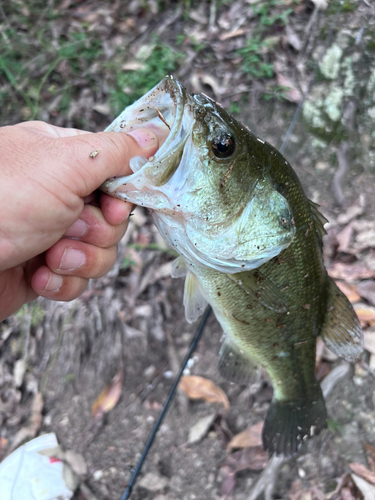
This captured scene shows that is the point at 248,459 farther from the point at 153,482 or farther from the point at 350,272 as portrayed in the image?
the point at 350,272

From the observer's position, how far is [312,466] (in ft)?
6.75

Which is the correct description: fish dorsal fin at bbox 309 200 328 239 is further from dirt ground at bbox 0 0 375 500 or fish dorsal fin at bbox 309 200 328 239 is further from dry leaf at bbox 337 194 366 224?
dry leaf at bbox 337 194 366 224

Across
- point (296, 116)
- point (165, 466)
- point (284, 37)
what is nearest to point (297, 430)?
point (165, 466)

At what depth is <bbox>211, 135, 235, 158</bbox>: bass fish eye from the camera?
1.15 m

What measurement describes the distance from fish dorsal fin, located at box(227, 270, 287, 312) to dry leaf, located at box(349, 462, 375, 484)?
4.48 ft

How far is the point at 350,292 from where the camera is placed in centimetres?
229

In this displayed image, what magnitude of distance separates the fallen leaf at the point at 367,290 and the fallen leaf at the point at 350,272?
5 cm

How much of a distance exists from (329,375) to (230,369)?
2.63 feet

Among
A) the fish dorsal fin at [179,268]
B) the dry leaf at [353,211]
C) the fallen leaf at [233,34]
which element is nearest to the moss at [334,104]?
the dry leaf at [353,211]

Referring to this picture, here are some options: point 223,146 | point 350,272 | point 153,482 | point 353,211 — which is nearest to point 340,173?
point 353,211

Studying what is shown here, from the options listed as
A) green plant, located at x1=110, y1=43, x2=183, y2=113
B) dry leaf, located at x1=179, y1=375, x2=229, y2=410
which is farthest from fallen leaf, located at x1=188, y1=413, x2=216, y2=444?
green plant, located at x1=110, y1=43, x2=183, y2=113

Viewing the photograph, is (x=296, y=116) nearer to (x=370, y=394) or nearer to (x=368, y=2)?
(x=368, y=2)

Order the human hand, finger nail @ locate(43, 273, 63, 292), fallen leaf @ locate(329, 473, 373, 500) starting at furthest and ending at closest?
fallen leaf @ locate(329, 473, 373, 500), finger nail @ locate(43, 273, 63, 292), the human hand

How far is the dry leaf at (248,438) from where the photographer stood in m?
2.16
